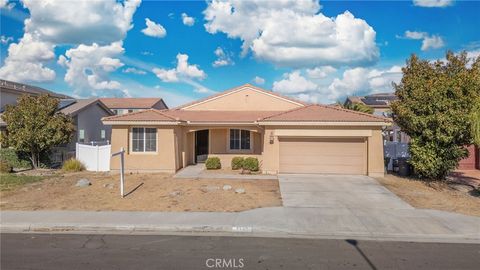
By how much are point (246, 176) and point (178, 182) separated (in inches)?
134

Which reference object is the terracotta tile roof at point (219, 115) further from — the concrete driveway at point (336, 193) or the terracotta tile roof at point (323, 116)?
the concrete driveway at point (336, 193)

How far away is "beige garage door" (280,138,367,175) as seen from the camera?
1903 centimetres

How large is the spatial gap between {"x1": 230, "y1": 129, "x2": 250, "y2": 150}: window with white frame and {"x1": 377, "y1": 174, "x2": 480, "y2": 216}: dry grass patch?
24.5 ft

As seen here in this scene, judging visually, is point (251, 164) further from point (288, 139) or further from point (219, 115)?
point (219, 115)

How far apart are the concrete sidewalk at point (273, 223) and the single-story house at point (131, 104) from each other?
4279 cm

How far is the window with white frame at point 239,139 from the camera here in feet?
71.3

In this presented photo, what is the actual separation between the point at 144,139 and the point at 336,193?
10011mm

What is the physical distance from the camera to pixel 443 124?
16.0 metres

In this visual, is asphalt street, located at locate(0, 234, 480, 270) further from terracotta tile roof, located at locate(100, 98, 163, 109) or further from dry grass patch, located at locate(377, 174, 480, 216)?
terracotta tile roof, located at locate(100, 98, 163, 109)

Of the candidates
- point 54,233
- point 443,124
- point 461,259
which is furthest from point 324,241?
point 443,124

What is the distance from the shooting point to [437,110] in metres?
16.2

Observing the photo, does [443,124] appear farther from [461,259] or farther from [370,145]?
[461,259]

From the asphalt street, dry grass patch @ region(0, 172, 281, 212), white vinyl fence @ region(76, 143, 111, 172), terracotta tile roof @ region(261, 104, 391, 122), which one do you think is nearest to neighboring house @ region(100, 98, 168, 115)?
white vinyl fence @ region(76, 143, 111, 172)

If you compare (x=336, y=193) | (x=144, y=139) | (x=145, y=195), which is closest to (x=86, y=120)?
(x=144, y=139)
